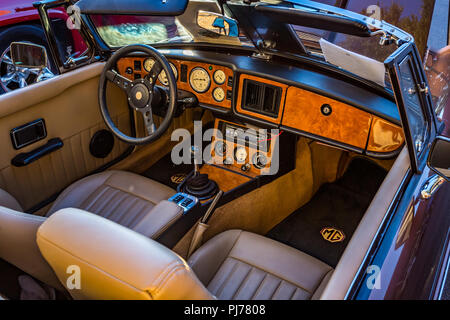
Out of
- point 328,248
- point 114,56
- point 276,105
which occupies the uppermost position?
point 114,56

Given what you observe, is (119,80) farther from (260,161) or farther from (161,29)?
(161,29)

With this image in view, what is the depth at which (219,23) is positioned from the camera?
2.31m

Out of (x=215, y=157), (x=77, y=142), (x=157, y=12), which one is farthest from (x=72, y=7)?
(x=215, y=157)

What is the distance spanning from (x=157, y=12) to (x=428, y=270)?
6.79 ft

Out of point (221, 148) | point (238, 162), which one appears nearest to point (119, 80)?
point (221, 148)

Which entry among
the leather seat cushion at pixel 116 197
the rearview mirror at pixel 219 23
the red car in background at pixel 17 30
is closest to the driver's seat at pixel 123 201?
the leather seat cushion at pixel 116 197

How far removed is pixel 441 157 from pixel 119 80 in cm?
175

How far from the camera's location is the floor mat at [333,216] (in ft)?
9.05

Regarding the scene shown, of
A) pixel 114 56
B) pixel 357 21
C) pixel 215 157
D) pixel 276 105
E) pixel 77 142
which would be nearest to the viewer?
pixel 357 21

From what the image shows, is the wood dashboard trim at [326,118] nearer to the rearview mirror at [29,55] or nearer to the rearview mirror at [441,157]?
the rearview mirror at [441,157]

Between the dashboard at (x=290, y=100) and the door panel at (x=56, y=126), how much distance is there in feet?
1.29

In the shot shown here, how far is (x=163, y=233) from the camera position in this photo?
2.00 metres

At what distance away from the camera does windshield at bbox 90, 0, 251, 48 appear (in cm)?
270
